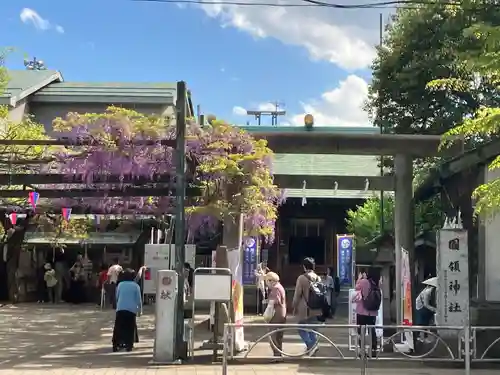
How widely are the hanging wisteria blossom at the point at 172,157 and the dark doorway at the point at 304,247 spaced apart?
559 inches

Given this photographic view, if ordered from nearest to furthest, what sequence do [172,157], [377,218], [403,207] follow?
[172,157], [403,207], [377,218]

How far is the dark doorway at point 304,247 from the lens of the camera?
27734 millimetres

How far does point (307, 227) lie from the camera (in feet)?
91.5

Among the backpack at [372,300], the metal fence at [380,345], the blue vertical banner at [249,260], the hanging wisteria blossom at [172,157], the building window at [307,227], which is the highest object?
the hanging wisteria blossom at [172,157]

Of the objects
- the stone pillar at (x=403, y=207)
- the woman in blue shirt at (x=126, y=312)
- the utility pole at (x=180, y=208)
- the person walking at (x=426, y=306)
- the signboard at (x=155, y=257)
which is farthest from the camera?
the signboard at (x=155, y=257)

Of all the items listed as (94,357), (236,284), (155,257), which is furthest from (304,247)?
(94,357)

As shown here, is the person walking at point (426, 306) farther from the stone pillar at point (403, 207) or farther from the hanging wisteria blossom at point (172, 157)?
the hanging wisteria blossom at point (172, 157)

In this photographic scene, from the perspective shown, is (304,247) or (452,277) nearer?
(452,277)

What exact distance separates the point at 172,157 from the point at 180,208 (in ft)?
5.32

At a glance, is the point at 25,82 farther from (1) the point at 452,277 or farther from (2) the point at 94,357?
(1) the point at 452,277

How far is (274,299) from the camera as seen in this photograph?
11852 mm

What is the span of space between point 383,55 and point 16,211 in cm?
1270

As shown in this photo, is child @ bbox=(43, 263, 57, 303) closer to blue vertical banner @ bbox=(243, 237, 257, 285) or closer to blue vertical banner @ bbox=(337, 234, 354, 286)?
blue vertical banner @ bbox=(243, 237, 257, 285)

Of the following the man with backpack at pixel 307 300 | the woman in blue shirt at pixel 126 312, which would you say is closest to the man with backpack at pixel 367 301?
the man with backpack at pixel 307 300
